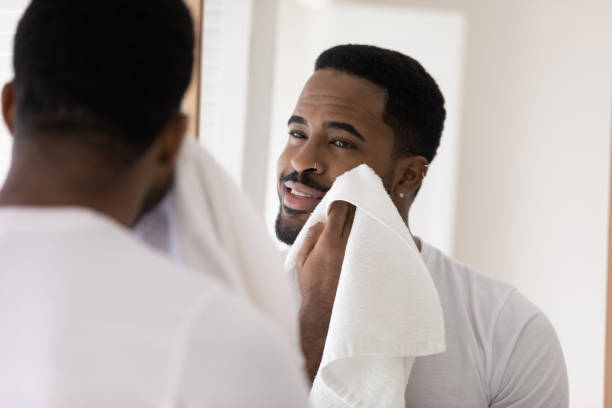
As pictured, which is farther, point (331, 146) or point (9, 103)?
point (331, 146)

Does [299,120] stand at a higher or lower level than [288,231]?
higher

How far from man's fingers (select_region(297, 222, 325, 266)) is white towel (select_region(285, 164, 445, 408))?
9cm

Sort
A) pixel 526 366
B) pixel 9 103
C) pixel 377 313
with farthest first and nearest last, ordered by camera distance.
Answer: pixel 526 366, pixel 377 313, pixel 9 103

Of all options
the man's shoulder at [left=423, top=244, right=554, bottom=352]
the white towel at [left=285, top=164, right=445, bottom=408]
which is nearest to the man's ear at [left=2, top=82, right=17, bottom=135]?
the white towel at [left=285, top=164, right=445, bottom=408]

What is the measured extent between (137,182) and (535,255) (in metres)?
1.66

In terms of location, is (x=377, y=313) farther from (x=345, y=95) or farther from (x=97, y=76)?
(x=97, y=76)

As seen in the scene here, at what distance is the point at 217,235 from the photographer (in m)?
0.57

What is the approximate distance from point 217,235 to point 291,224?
78 centimetres

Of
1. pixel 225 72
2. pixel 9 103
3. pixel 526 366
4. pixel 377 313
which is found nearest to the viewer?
pixel 9 103

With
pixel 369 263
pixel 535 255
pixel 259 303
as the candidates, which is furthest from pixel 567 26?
pixel 259 303

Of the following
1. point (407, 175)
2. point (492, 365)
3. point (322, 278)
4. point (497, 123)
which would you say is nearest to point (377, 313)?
point (322, 278)

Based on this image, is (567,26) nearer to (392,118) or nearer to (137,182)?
(392,118)

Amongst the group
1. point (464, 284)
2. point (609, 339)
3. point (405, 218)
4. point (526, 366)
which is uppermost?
point (405, 218)

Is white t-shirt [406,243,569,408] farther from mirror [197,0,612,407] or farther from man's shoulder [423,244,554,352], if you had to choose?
mirror [197,0,612,407]
